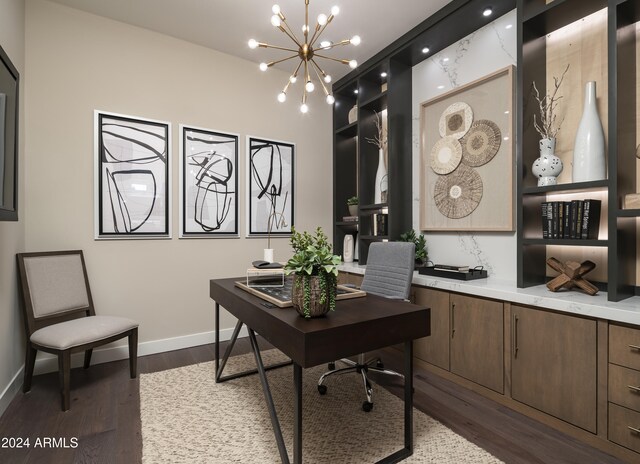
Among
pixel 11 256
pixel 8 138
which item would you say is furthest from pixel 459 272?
pixel 11 256

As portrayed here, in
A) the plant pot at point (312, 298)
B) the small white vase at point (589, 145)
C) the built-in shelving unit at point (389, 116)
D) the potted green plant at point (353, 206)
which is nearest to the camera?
the plant pot at point (312, 298)

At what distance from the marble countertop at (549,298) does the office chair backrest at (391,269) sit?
0.34 m

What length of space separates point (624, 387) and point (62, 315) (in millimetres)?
3727

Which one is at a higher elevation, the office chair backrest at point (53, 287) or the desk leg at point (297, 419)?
the office chair backrest at point (53, 287)

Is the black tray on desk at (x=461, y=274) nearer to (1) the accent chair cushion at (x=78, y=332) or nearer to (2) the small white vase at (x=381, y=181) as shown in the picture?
(2) the small white vase at (x=381, y=181)

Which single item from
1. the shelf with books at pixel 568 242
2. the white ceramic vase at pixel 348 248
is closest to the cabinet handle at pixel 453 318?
the shelf with books at pixel 568 242

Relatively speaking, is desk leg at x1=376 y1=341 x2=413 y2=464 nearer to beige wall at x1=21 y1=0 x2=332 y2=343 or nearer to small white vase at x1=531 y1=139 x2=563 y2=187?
small white vase at x1=531 y1=139 x2=563 y2=187

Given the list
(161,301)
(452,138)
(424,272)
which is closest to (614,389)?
(424,272)

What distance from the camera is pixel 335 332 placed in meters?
1.38

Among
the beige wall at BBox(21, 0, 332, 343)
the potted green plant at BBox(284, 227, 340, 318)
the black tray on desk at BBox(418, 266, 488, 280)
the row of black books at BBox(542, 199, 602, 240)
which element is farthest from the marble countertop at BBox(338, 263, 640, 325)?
A: the beige wall at BBox(21, 0, 332, 343)

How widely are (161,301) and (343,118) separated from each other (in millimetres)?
3064

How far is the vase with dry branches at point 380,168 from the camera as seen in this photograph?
11.8ft

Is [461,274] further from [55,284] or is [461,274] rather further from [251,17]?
[55,284]

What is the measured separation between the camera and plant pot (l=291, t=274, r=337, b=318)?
Answer: 151 cm
